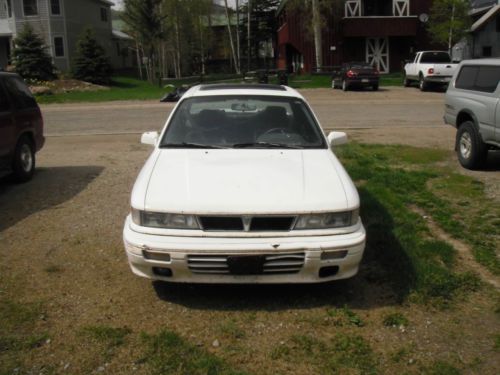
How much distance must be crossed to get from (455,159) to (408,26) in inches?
1334

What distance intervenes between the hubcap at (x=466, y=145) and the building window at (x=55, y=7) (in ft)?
127

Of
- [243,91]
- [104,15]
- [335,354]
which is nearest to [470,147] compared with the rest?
[243,91]

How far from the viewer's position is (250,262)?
4168mm

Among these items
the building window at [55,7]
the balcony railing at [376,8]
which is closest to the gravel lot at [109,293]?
the balcony railing at [376,8]

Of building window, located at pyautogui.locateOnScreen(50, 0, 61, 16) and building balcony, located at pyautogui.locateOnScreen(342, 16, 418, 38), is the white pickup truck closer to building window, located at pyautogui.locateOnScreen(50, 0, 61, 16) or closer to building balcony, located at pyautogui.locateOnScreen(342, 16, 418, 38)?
building balcony, located at pyautogui.locateOnScreen(342, 16, 418, 38)

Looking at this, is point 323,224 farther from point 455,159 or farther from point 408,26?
point 408,26

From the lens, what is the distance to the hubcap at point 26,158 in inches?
356

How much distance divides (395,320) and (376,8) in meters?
42.8

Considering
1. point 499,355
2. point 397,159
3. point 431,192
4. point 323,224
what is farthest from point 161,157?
point 397,159

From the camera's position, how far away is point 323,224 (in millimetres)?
4297

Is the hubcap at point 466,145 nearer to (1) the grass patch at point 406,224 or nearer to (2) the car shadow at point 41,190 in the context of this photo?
(1) the grass patch at point 406,224

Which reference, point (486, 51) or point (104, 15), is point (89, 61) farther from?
point (486, 51)

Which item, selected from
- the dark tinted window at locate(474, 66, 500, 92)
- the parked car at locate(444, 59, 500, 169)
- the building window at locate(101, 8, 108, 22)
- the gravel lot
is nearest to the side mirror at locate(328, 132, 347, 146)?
the gravel lot

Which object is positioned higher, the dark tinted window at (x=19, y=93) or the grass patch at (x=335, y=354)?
the dark tinted window at (x=19, y=93)
